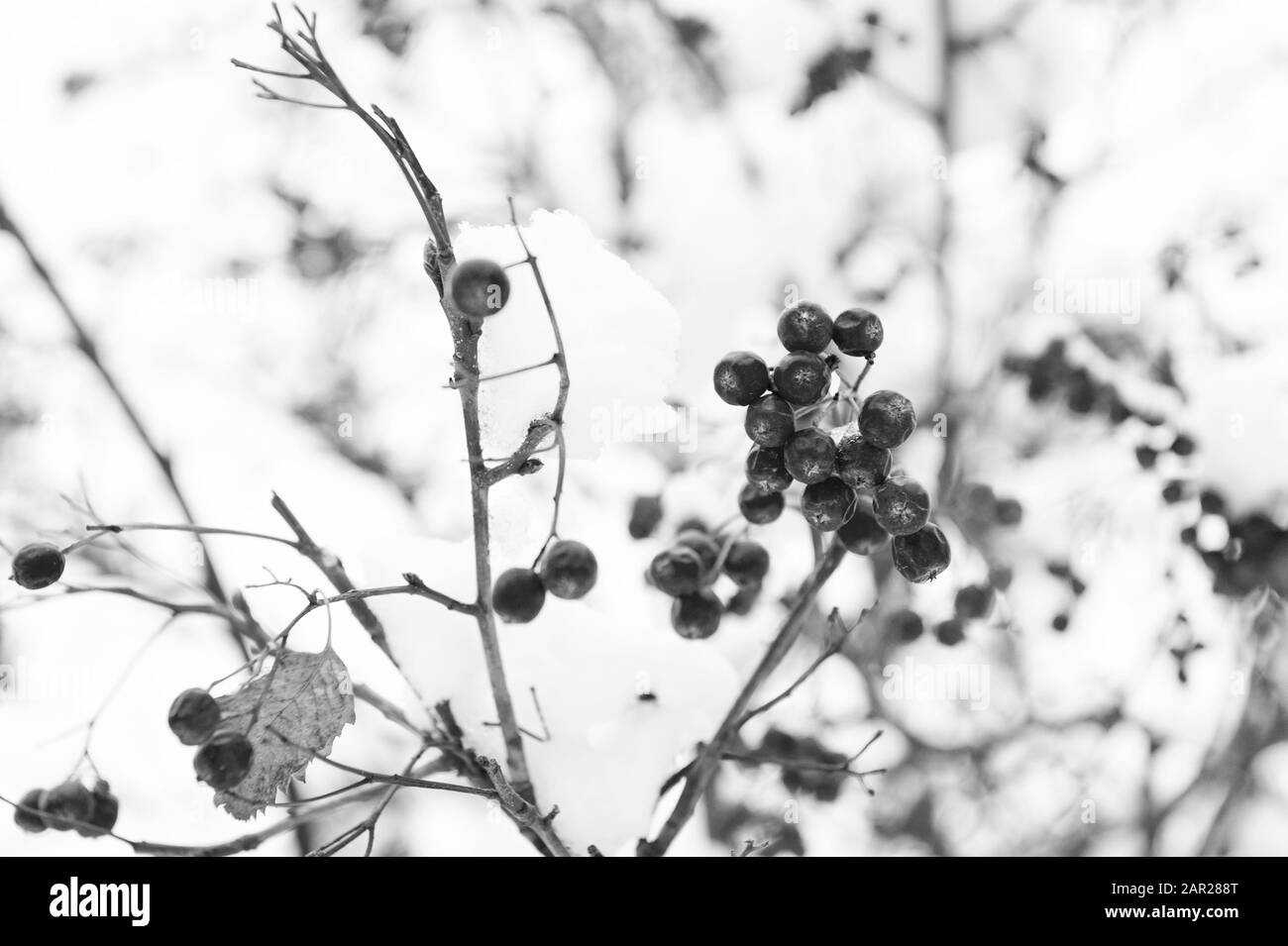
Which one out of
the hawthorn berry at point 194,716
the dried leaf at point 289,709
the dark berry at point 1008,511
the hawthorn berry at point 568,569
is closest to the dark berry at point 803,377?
the hawthorn berry at point 568,569

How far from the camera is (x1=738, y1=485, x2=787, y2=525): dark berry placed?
92 cm

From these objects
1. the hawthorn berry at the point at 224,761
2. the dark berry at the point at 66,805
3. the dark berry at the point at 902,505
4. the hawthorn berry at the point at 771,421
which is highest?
the hawthorn berry at the point at 771,421

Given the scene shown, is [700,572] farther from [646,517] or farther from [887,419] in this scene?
[646,517]

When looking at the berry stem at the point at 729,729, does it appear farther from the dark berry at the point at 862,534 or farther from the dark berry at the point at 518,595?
the dark berry at the point at 518,595

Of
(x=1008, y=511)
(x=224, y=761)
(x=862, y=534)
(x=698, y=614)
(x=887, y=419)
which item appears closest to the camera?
(x=224, y=761)

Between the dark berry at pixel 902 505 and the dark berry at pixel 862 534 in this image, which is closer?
the dark berry at pixel 902 505

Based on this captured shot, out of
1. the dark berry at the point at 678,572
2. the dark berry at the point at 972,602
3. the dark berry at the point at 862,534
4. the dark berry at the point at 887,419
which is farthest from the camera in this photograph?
the dark berry at the point at 972,602

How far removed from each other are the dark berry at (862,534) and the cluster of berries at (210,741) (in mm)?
602

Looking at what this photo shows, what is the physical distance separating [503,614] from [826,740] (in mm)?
1332

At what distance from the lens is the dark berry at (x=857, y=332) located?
2.64 feet

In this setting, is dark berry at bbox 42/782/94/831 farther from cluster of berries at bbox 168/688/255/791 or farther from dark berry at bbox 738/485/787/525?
dark berry at bbox 738/485/787/525

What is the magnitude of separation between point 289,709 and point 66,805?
1.24ft

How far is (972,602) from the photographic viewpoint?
1.60 meters

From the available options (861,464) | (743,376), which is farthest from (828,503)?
(743,376)
